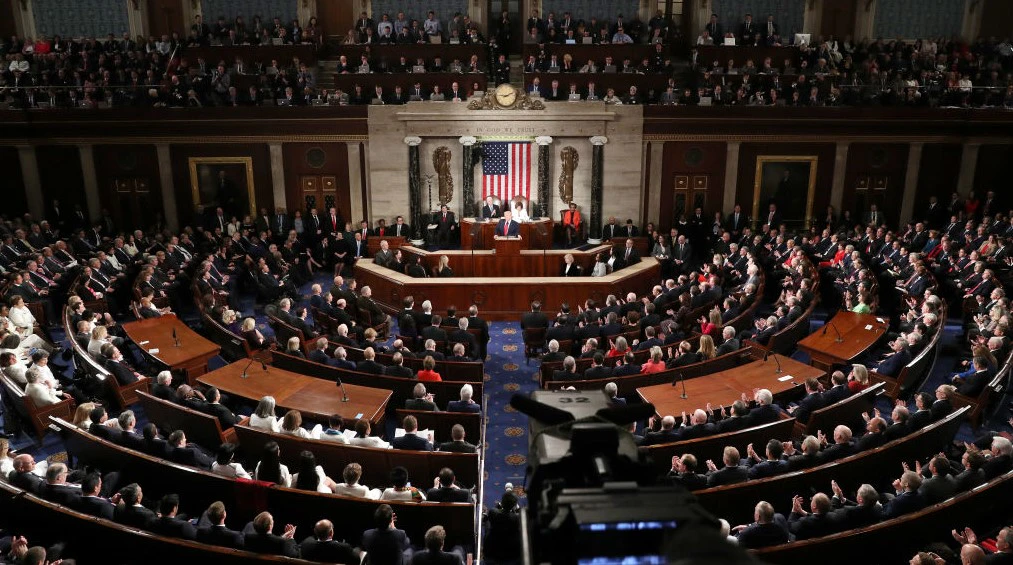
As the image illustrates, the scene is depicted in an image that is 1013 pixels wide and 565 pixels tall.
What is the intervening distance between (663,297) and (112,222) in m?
14.1

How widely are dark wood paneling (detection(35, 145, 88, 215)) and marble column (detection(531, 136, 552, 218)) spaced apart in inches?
449

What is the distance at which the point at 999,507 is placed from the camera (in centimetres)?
679

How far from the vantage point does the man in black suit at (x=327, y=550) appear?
19.2 feet

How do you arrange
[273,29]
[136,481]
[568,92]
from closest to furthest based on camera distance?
[136,481] < [568,92] < [273,29]

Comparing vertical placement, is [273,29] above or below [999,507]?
above

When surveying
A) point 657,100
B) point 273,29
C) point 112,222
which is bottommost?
point 112,222

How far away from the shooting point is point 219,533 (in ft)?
19.8

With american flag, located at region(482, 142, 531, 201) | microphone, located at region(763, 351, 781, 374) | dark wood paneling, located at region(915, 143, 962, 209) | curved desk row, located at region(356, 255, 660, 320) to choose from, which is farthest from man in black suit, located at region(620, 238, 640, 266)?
dark wood paneling, located at region(915, 143, 962, 209)

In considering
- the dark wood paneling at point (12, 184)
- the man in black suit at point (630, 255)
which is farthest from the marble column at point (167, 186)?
the man in black suit at point (630, 255)

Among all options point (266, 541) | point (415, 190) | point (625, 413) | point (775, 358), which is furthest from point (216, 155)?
point (625, 413)

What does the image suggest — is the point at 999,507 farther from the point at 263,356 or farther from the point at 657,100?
the point at 657,100

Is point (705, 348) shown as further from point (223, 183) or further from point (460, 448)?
point (223, 183)

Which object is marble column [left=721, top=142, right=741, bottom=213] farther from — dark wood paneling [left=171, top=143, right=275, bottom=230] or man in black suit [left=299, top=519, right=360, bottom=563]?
man in black suit [left=299, top=519, right=360, bottom=563]

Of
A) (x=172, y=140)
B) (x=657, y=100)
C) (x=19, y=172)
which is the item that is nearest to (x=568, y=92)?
(x=657, y=100)
